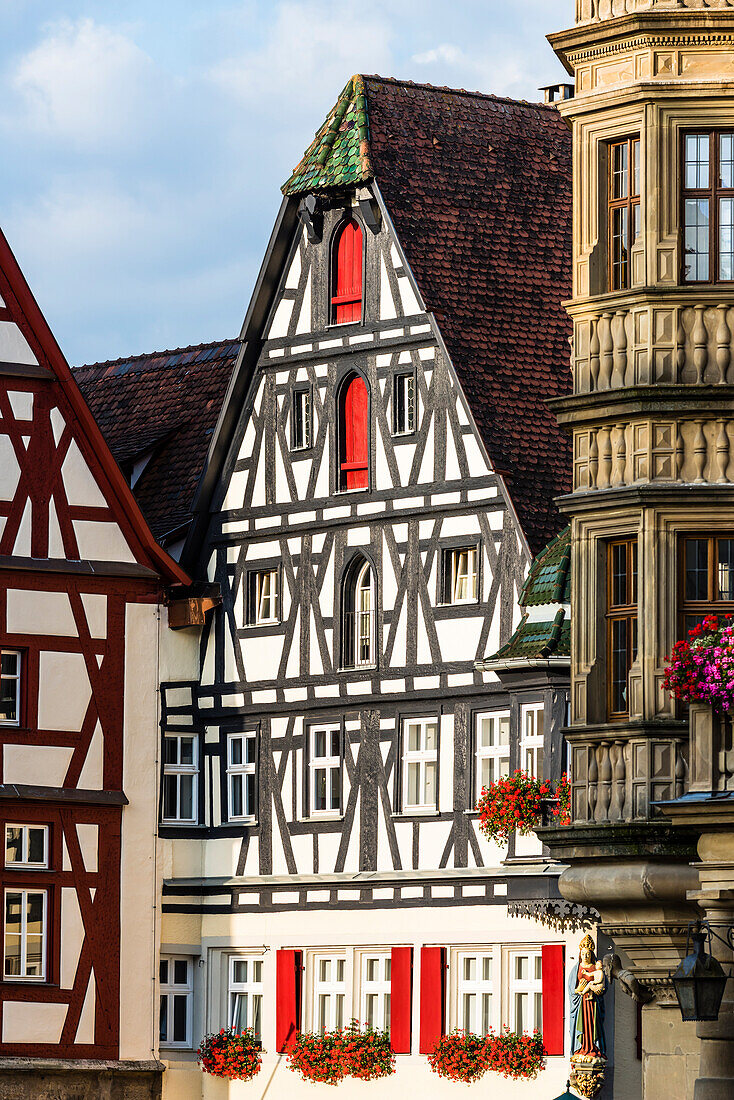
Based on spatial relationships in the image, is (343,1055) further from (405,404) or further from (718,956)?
(718,956)

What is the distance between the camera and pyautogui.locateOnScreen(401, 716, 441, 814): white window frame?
38281 mm

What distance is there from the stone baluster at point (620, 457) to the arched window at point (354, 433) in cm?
1078

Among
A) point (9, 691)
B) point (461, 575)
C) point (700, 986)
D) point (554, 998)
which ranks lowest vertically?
point (554, 998)

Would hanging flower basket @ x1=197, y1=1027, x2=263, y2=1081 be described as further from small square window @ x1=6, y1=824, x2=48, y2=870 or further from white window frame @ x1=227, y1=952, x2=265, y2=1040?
small square window @ x1=6, y1=824, x2=48, y2=870

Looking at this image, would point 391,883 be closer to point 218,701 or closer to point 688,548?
point 218,701

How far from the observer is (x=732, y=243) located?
29094mm

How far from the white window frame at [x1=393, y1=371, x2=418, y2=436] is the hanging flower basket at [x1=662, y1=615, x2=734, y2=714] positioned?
40.0ft

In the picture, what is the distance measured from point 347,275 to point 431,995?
1029cm

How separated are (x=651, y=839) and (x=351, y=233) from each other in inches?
570

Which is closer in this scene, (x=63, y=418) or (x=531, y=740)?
(x=531, y=740)

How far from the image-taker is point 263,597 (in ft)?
136

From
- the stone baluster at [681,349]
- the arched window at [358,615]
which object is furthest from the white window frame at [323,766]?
the stone baluster at [681,349]

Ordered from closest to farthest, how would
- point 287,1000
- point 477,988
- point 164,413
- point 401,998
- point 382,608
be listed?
point 477,988
point 401,998
point 382,608
point 287,1000
point 164,413

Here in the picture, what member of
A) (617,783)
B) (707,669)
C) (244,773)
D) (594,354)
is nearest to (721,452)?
(594,354)
